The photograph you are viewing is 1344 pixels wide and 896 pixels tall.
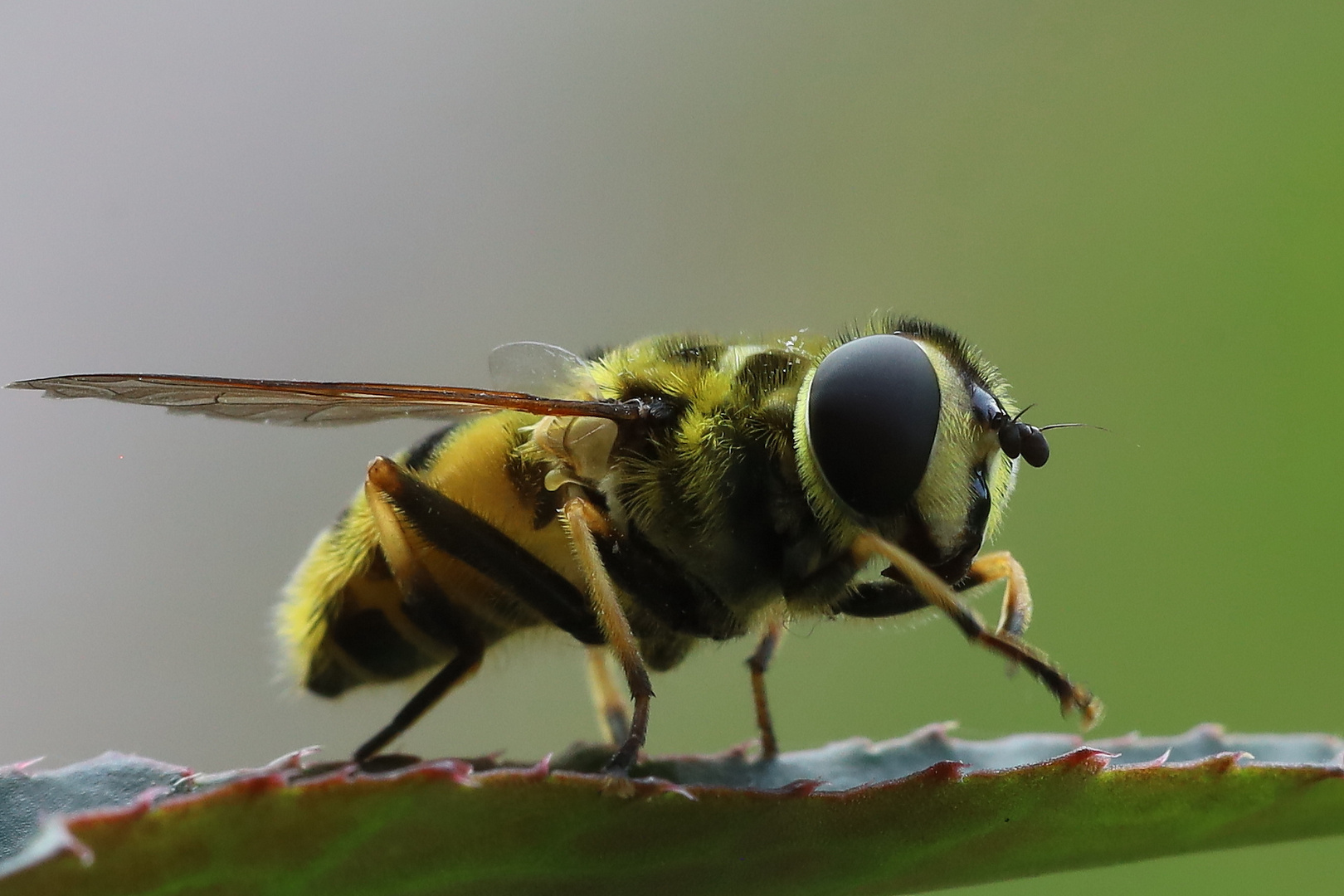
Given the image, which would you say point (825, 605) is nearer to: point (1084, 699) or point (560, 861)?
point (1084, 699)

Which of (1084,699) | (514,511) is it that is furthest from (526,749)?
(1084,699)

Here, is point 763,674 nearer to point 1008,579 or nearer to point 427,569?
point 1008,579

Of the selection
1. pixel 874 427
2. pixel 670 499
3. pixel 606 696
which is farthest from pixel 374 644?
pixel 874 427

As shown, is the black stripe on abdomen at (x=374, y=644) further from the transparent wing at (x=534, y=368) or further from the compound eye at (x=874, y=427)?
the compound eye at (x=874, y=427)

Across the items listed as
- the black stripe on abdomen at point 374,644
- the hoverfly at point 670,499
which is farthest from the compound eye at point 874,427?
the black stripe on abdomen at point 374,644

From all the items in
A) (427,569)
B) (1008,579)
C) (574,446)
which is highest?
(574,446)

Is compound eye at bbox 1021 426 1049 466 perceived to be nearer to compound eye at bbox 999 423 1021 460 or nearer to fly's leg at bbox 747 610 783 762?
compound eye at bbox 999 423 1021 460

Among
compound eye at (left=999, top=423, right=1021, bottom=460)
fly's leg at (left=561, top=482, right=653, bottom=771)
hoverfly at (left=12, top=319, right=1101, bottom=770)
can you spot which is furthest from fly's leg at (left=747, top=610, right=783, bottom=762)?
compound eye at (left=999, top=423, right=1021, bottom=460)
